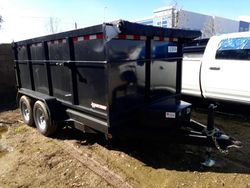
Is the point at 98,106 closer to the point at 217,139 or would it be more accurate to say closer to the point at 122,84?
the point at 122,84

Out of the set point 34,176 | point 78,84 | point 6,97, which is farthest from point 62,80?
point 6,97

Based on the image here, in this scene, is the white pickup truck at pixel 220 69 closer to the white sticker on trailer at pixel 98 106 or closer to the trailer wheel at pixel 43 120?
the white sticker on trailer at pixel 98 106

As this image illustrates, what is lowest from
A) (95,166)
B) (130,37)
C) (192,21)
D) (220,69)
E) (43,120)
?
(95,166)

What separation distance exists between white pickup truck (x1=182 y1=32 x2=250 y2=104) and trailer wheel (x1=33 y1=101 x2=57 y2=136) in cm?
363

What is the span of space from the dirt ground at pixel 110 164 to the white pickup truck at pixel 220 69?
3.26ft

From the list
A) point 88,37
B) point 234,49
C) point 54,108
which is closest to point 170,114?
point 88,37

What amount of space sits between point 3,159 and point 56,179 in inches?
57.7

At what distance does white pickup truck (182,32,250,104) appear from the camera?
5414mm

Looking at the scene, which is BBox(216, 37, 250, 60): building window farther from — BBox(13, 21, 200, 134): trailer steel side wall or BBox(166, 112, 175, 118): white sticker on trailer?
BBox(166, 112, 175, 118): white sticker on trailer

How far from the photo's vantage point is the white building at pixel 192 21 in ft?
90.9

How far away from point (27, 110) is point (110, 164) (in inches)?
122

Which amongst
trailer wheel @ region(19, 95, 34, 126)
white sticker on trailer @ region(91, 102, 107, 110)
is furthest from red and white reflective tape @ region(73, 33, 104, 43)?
trailer wheel @ region(19, 95, 34, 126)

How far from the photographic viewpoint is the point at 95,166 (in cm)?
397

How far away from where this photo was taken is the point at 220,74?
Result: 5.80 meters
